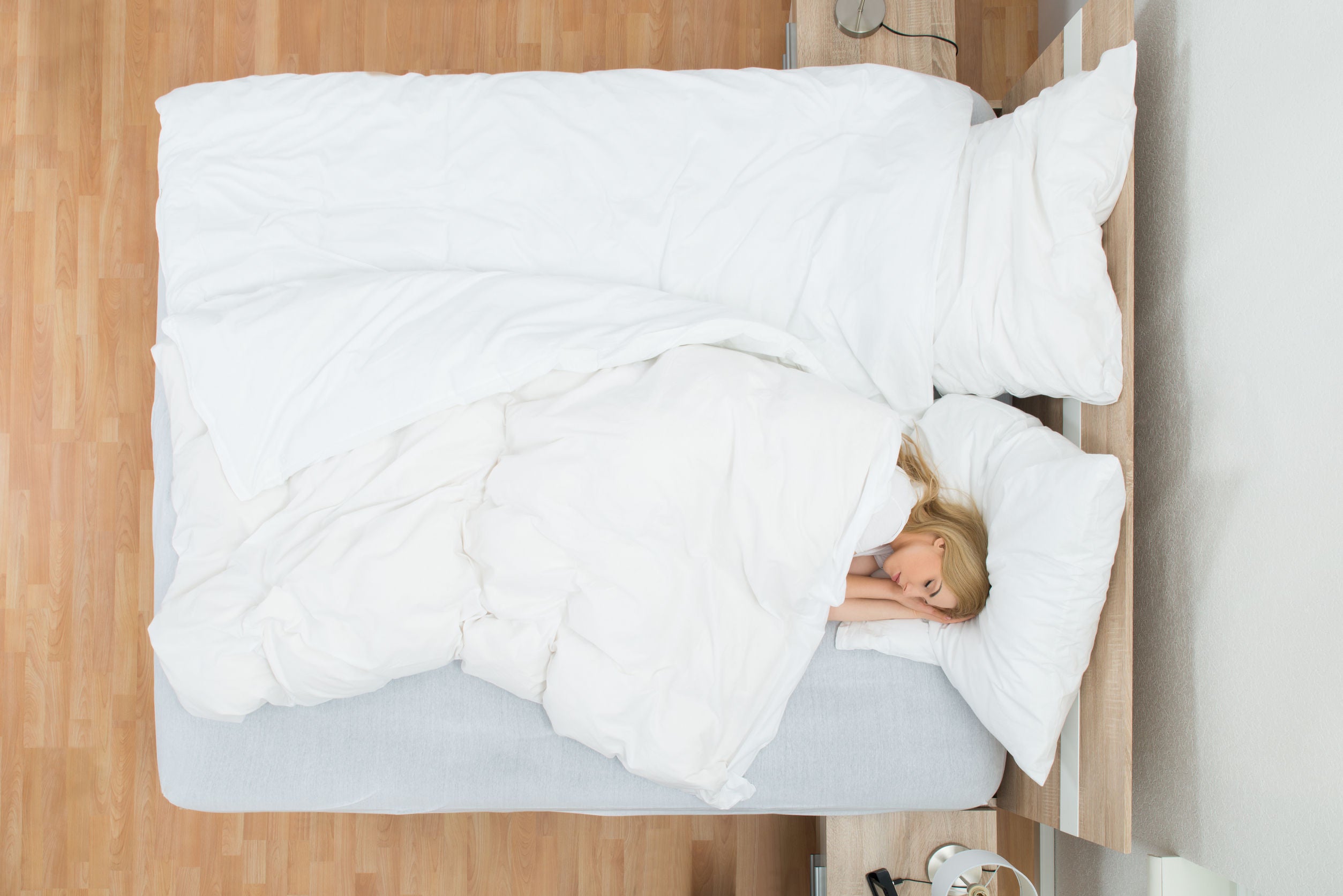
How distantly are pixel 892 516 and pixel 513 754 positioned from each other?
2.44 ft

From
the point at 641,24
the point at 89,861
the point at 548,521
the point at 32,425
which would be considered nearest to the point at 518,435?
the point at 548,521

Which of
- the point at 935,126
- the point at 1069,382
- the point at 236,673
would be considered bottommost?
the point at 236,673

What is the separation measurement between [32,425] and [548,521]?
150 cm

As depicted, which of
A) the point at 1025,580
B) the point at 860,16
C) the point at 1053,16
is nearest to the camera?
the point at 1025,580

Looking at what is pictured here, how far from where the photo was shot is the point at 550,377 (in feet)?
4.35

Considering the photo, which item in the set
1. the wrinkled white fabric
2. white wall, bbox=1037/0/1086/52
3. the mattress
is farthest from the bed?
white wall, bbox=1037/0/1086/52

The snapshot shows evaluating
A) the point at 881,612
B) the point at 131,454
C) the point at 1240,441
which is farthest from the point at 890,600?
the point at 131,454

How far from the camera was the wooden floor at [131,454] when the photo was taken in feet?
Answer: 5.92

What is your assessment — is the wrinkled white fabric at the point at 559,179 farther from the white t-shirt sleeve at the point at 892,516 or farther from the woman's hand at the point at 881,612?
the woman's hand at the point at 881,612

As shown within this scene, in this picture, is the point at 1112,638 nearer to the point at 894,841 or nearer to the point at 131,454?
the point at 894,841

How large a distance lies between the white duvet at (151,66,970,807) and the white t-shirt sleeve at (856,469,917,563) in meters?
0.07

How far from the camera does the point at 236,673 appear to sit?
3.99ft

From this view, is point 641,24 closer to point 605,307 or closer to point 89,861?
point 605,307

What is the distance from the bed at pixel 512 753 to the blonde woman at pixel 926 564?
0.09m
